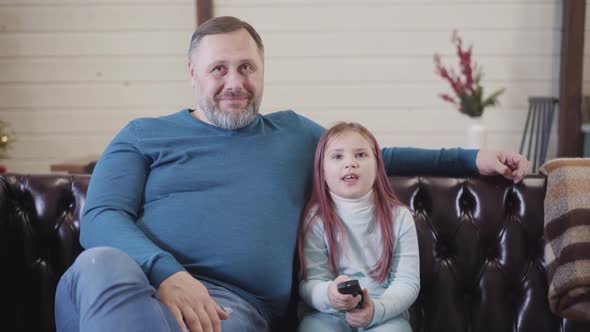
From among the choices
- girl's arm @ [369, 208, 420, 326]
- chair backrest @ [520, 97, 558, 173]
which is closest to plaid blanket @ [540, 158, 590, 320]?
girl's arm @ [369, 208, 420, 326]

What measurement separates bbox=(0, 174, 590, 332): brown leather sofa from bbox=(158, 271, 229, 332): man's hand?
0.59 meters

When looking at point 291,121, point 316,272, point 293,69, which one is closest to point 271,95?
point 293,69

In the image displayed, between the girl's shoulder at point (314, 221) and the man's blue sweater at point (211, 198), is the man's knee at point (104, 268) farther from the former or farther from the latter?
the girl's shoulder at point (314, 221)

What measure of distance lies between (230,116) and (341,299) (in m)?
0.60

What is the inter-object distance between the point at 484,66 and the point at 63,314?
3338 millimetres

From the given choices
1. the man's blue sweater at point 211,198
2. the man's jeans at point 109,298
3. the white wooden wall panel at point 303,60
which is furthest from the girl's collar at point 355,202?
the white wooden wall panel at point 303,60

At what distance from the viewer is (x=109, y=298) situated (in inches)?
40.6

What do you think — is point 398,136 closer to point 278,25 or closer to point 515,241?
point 278,25

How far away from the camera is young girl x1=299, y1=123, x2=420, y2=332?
4.66ft

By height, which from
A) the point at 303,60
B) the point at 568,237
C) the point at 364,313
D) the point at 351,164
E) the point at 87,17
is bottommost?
the point at 364,313

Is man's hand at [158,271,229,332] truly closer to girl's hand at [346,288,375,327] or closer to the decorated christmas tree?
girl's hand at [346,288,375,327]

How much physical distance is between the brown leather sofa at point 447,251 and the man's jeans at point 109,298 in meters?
0.48

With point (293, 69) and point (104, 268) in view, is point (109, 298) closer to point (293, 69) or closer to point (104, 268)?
point (104, 268)

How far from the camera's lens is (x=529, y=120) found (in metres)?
3.91
